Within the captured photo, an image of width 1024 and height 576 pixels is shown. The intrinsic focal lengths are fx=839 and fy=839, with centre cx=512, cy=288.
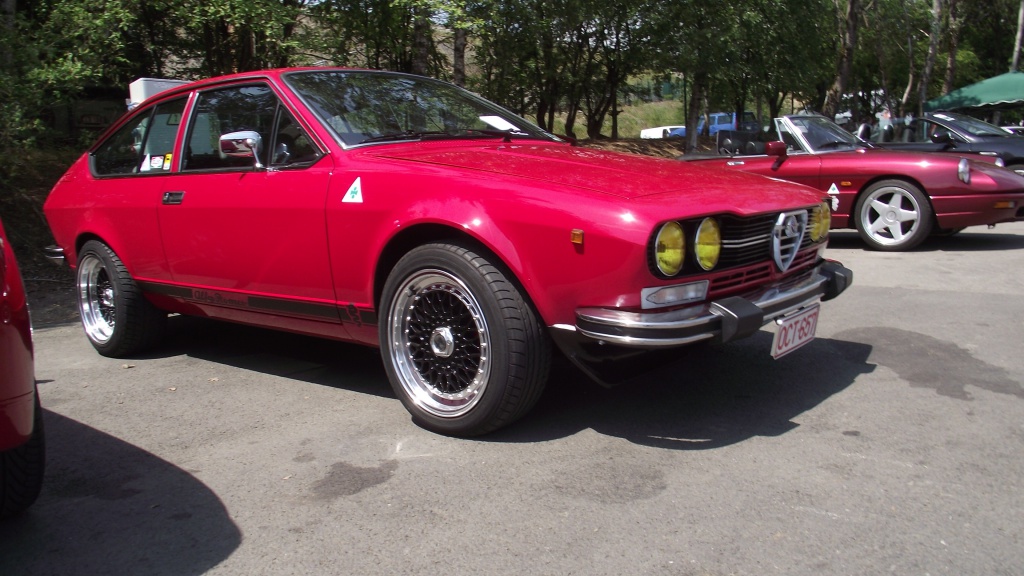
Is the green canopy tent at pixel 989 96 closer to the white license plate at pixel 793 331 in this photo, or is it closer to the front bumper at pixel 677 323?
the white license plate at pixel 793 331

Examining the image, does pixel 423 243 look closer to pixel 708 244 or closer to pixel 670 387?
pixel 708 244

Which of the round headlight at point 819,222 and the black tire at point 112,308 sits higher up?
the round headlight at point 819,222

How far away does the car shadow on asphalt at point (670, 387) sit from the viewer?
3.60m

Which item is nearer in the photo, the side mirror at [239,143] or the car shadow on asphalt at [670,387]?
the car shadow on asphalt at [670,387]

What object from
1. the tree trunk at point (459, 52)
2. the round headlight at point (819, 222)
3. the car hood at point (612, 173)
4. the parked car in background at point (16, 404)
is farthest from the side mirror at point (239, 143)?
the tree trunk at point (459, 52)

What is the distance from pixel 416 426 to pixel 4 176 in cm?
774

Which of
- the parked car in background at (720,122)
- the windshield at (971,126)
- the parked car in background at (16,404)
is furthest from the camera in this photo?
the parked car in background at (720,122)

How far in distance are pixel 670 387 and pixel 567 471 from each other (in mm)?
1133

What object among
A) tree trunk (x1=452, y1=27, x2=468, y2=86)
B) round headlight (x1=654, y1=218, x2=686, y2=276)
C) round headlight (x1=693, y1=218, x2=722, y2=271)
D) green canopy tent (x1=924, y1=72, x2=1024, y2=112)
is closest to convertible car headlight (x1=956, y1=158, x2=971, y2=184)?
round headlight (x1=693, y1=218, x2=722, y2=271)

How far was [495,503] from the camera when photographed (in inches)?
117

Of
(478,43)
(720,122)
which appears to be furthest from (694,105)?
(720,122)

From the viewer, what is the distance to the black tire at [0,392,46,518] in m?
2.78

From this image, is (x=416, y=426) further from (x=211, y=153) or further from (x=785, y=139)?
(x=785, y=139)

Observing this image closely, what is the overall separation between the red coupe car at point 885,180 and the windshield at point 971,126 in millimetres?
4437
